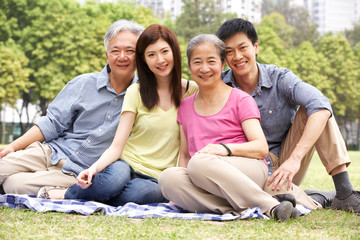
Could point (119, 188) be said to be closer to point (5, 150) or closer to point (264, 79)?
point (5, 150)

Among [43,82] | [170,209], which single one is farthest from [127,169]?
[43,82]

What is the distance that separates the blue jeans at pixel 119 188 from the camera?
4504mm

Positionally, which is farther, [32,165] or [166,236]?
[32,165]

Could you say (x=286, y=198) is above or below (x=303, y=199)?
above

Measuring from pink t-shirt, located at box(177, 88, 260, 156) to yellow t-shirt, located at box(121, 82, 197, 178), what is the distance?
0.35m

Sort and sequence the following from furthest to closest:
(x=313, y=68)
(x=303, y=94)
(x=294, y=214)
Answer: (x=313, y=68)
(x=303, y=94)
(x=294, y=214)

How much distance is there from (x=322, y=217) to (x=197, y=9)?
4114cm

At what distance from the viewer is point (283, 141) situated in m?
5.10

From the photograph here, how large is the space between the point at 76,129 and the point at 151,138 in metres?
0.99

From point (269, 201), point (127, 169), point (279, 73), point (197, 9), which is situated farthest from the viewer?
point (197, 9)

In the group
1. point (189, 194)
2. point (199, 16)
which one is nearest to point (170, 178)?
point (189, 194)

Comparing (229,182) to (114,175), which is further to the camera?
(114,175)

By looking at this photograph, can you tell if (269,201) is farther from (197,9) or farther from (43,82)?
(197,9)

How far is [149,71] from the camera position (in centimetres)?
489
